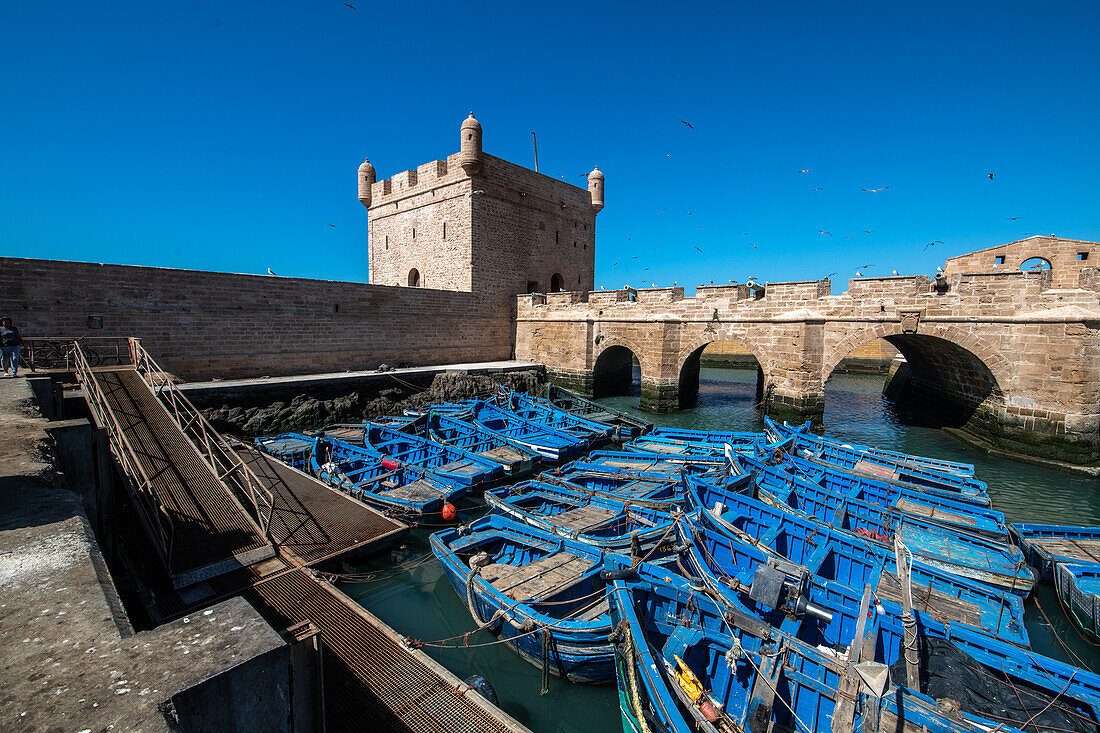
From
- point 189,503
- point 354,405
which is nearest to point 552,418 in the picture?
point 354,405

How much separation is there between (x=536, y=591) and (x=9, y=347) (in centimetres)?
992

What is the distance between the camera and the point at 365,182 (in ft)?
84.7

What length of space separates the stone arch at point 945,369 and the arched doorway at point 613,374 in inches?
349

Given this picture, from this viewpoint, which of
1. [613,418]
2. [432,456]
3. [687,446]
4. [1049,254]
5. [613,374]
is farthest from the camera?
[613,374]

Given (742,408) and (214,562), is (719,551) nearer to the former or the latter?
(214,562)

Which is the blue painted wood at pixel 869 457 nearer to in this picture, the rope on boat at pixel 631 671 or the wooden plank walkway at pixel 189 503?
the rope on boat at pixel 631 671

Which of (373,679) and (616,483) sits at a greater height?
(373,679)

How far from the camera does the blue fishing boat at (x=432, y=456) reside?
33.1ft

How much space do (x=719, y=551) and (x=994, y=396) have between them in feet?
43.9

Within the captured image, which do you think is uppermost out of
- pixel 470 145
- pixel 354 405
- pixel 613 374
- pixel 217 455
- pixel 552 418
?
pixel 470 145

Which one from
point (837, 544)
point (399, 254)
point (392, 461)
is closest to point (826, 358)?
point (837, 544)

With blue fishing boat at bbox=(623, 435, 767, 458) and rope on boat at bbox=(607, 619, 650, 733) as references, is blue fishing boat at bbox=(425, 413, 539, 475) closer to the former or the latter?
blue fishing boat at bbox=(623, 435, 767, 458)

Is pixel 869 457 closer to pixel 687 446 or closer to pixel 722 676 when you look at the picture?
pixel 687 446

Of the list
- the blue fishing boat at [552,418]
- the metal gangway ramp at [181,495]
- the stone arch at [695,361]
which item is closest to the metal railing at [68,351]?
the metal gangway ramp at [181,495]
